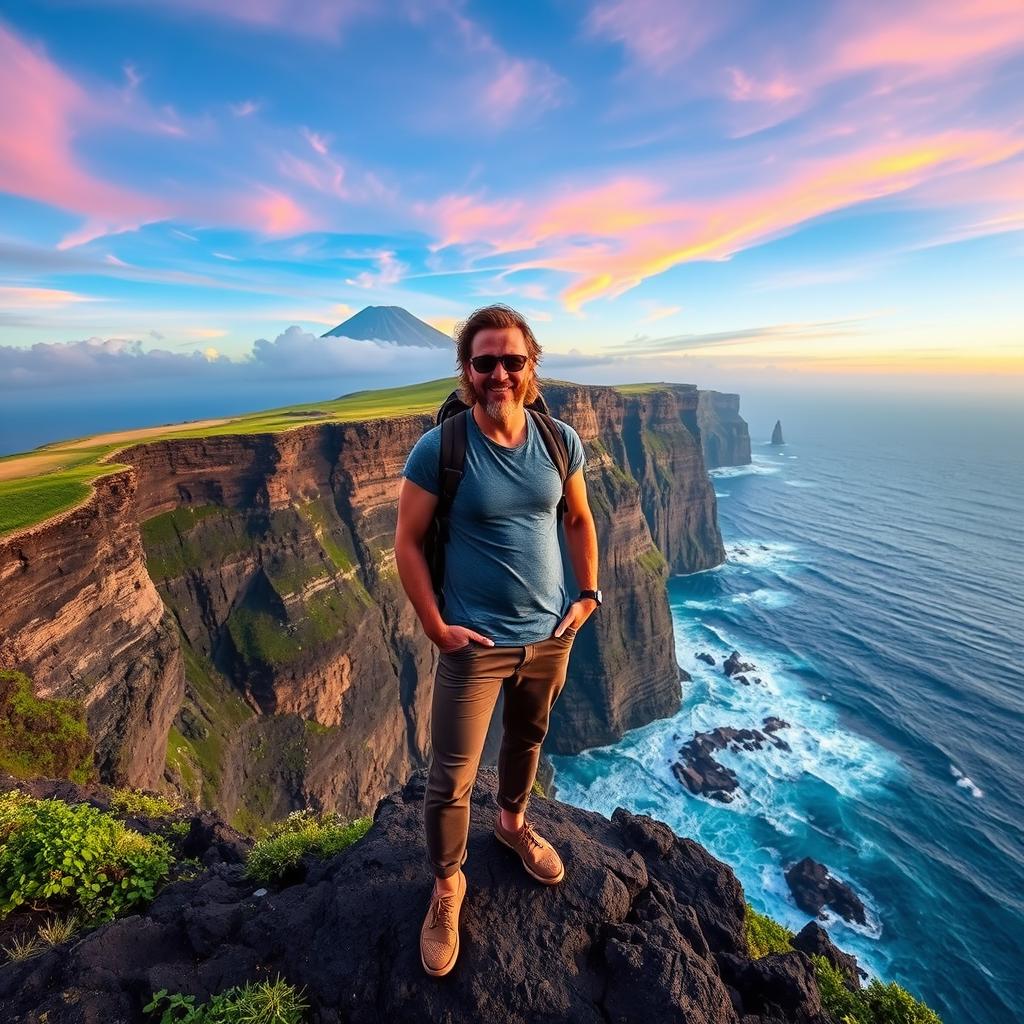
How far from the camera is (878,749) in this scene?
140 feet

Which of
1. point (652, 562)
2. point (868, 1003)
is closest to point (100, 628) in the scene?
point (868, 1003)

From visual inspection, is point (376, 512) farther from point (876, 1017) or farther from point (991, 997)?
point (991, 997)

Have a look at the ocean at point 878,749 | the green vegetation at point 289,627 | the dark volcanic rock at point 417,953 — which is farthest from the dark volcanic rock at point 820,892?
the green vegetation at point 289,627

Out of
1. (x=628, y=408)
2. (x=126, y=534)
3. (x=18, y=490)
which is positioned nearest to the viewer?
(x=18, y=490)

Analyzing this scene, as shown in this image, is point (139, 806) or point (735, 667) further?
point (735, 667)

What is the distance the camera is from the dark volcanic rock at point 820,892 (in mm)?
29984

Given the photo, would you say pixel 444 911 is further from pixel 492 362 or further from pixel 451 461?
pixel 492 362

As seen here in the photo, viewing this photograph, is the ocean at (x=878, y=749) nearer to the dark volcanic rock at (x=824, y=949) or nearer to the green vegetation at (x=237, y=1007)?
the dark volcanic rock at (x=824, y=949)

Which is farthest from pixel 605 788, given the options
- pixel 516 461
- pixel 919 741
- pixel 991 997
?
pixel 516 461

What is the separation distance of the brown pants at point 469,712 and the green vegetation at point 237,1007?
185 centimetres

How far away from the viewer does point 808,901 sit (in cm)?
3041

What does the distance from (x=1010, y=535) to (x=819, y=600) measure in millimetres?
45803

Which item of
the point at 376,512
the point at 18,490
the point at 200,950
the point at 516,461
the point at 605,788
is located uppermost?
the point at 516,461

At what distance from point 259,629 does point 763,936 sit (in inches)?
1205
